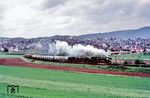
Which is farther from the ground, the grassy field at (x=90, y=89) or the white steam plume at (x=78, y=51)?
the white steam plume at (x=78, y=51)

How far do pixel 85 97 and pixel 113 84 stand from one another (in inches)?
385

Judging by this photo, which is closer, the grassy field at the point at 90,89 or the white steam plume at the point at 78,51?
the grassy field at the point at 90,89

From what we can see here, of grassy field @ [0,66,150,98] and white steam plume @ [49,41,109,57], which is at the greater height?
white steam plume @ [49,41,109,57]

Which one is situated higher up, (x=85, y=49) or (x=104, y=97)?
(x=85, y=49)

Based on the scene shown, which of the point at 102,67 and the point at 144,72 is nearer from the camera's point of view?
the point at 144,72

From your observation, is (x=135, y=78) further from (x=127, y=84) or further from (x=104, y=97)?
(x=104, y=97)

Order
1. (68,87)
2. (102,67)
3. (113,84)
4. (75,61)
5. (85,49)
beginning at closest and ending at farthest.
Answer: (68,87) < (113,84) < (102,67) < (75,61) < (85,49)

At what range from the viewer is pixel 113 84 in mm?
37906

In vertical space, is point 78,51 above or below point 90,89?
above

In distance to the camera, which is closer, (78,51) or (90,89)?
(90,89)

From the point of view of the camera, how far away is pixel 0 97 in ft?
88.4

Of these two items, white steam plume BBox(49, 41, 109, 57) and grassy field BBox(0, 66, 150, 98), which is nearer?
grassy field BBox(0, 66, 150, 98)

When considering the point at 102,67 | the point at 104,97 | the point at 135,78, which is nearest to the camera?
the point at 104,97

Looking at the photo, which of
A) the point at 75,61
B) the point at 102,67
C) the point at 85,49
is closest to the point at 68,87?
the point at 102,67
